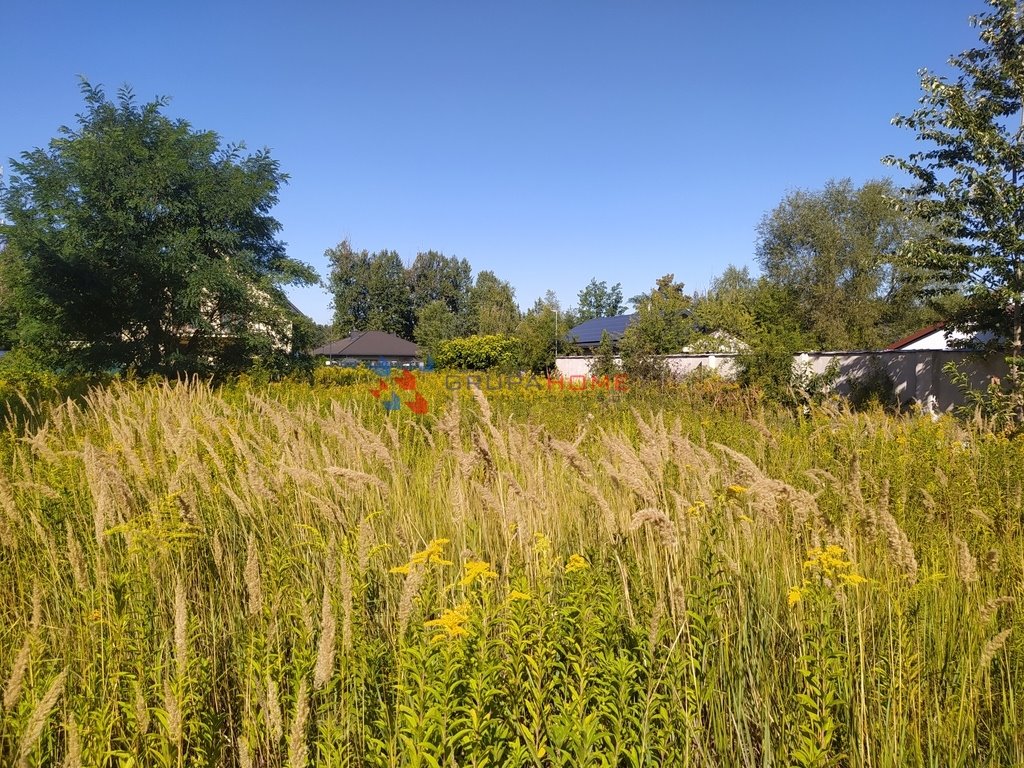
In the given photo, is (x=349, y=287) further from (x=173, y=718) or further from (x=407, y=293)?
(x=173, y=718)

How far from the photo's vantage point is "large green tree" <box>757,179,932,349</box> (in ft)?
102

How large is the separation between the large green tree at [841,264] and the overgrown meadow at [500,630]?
30.9m

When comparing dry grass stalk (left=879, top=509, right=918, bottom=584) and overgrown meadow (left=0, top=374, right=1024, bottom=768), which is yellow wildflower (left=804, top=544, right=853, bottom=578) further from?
Answer: dry grass stalk (left=879, top=509, right=918, bottom=584)

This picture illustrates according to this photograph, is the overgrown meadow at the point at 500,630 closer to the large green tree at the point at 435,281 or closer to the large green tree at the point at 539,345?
the large green tree at the point at 539,345

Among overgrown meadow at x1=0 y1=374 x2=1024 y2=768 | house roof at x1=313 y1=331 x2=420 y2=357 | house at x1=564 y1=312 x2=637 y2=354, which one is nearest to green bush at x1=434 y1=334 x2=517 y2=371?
house at x1=564 y1=312 x2=637 y2=354

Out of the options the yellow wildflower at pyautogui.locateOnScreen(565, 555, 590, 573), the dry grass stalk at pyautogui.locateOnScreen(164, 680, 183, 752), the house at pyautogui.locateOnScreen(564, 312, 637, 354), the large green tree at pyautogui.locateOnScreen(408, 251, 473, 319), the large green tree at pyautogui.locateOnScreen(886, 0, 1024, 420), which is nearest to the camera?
the dry grass stalk at pyautogui.locateOnScreen(164, 680, 183, 752)

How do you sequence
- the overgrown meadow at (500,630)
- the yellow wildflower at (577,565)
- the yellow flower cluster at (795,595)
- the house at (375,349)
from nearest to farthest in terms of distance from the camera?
the overgrown meadow at (500,630) < the yellow flower cluster at (795,595) < the yellow wildflower at (577,565) < the house at (375,349)

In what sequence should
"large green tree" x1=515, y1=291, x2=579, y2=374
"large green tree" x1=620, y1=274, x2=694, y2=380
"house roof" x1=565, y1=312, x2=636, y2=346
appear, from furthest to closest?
"house roof" x1=565, y1=312, x2=636, y2=346, "large green tree" x1=515, y1=291, x2=579, y2=374, "large green tree" x1=620, y1=274, x2=694, y2=380

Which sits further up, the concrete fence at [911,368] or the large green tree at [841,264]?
the large green tree at [841,264]

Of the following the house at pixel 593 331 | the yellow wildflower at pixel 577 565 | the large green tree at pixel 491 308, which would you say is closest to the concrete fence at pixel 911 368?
the yellow wildflower at pixel 577 565

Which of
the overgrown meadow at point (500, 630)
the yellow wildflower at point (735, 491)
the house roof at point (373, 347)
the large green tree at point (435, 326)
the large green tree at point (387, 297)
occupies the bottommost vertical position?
the overgrown meadow at point (500, 630)

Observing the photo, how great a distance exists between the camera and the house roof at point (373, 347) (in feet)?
148

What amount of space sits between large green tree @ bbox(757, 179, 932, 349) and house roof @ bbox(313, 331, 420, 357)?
2562cm

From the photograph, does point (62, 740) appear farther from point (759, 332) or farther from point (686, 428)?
point (759, 332)
